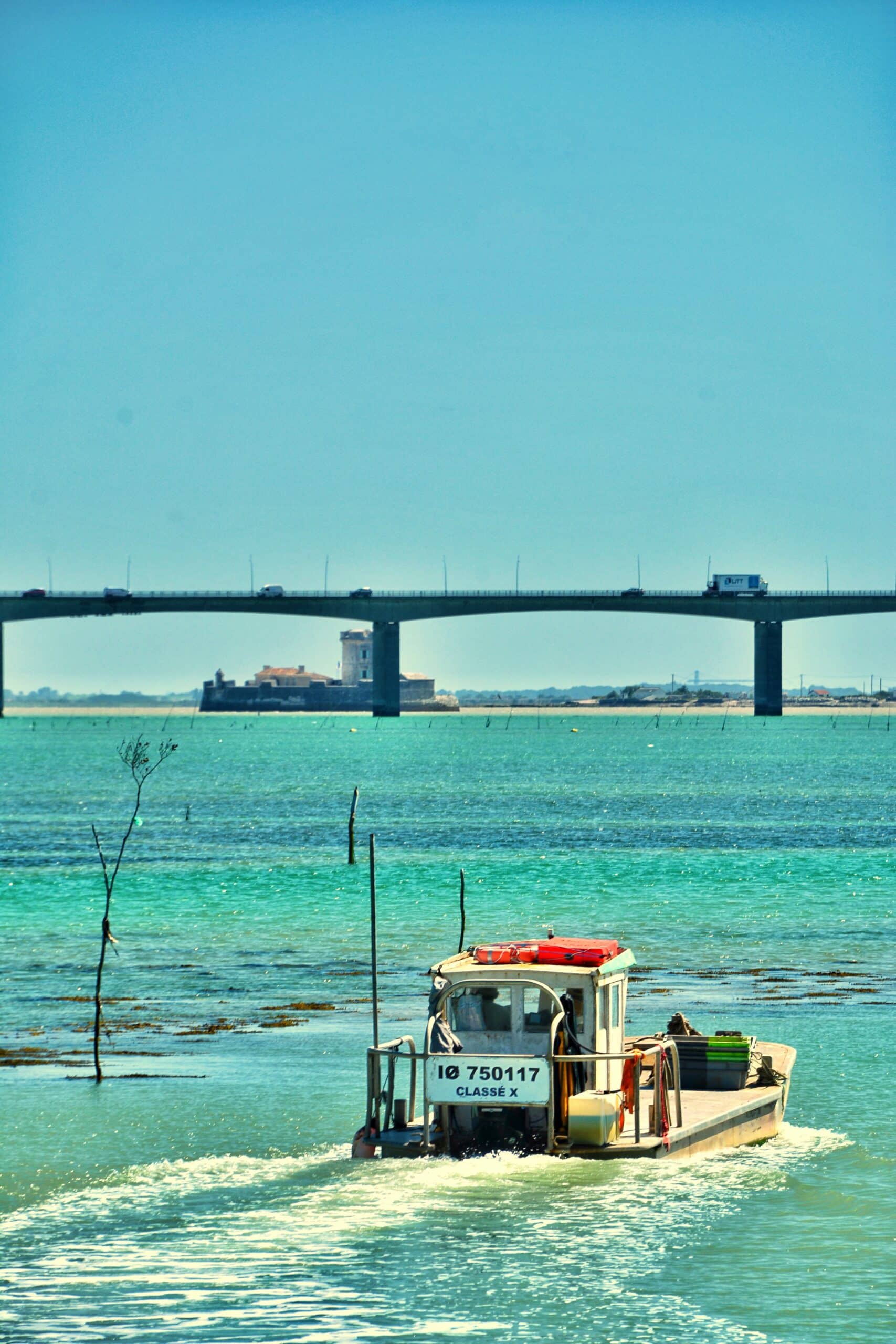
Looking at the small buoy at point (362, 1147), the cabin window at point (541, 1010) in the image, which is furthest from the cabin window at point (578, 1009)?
the small buoy at point (362, 1147)

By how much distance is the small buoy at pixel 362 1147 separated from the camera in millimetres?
23000

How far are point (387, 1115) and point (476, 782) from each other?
11269 centimetres

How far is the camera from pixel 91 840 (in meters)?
81.1

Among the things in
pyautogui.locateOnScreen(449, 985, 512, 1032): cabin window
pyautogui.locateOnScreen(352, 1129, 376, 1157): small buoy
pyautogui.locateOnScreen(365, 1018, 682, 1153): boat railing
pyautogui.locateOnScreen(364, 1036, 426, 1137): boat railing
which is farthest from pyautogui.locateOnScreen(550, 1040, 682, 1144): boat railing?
pyautogui.locateOnScreen(352, 1129, 376, 1157): small buoy

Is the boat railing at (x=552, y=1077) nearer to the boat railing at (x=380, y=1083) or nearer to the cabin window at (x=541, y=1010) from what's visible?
the boat railing at (x=380, y=1083)

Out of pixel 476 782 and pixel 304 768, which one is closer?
pixel 476 782

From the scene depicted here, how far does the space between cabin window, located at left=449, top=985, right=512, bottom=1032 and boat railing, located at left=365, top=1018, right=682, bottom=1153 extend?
0.37m

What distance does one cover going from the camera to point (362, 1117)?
1059 inches

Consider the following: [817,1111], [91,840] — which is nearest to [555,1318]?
[817,1111]

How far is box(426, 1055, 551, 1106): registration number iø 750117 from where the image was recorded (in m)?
21.6

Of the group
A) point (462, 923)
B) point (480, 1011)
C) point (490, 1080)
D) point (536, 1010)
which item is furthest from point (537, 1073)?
point (462, 923)

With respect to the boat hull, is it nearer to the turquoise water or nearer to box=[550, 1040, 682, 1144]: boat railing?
box=[550, 1040, 682, 1144]: boat railing

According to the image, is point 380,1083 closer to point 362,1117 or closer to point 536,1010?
point 536,1010

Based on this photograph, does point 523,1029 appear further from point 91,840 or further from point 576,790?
point 576,790
